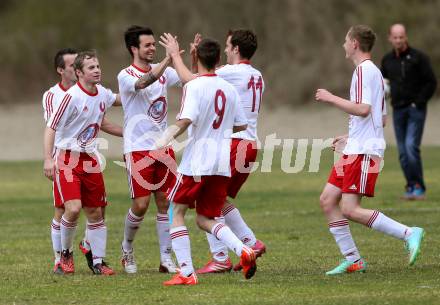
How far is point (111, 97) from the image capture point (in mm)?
11047

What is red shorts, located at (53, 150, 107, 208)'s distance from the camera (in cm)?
1070

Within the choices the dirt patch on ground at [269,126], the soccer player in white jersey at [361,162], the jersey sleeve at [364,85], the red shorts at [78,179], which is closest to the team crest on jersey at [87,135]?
the red shorts at [78,179]

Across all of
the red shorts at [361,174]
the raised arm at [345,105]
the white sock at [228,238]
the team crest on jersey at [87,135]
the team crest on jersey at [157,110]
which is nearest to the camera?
the white sock at [228,238]

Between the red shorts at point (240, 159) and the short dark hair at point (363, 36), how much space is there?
4.69 feet

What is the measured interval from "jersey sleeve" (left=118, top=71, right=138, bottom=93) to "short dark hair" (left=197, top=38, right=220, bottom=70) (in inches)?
51.5

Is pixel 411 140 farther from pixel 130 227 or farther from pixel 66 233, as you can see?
pixel 66 233

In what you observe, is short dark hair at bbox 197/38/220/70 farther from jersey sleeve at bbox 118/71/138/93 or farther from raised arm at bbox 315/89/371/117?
jersey sleeve at bbox 118/71/138/93

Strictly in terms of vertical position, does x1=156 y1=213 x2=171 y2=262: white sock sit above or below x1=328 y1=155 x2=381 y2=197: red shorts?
below

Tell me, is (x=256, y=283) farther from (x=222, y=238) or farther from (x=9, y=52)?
(x=9, y=52)

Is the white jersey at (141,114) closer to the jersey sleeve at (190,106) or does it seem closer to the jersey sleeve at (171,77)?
the jersey sleeve at (171,77)

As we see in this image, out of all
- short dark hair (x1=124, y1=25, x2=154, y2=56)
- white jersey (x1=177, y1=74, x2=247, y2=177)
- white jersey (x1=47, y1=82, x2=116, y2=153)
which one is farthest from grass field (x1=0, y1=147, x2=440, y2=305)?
short dark hair (x1=124, y1=25, x2=154, y2=56)

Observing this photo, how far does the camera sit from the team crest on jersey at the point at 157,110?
10883mm

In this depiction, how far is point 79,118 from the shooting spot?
1072cm

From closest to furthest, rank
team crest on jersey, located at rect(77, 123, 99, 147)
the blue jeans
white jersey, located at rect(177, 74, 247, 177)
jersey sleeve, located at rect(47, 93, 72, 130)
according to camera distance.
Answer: white jersey, located at rect(177, 74, 247, 177) → jersey sleeve, located at rect(47, 93, 72, 130) → team crest on jersey, located at rect(77, 123, 99, 147) → the blue jeans
